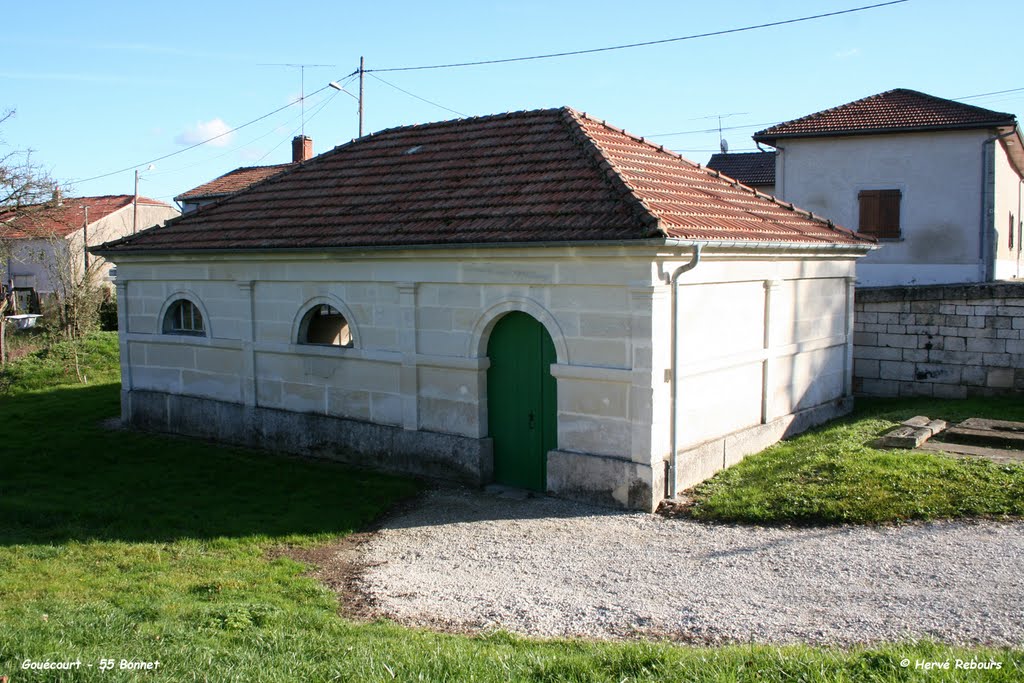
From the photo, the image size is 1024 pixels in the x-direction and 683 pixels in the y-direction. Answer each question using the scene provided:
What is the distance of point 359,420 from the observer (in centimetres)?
1291

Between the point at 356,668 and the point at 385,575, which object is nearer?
the point at 356,668

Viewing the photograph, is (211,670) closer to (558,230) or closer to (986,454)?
(558,230)

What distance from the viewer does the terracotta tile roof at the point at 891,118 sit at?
21.4 m

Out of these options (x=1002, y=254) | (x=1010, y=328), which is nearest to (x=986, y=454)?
(x=1010, y=328)

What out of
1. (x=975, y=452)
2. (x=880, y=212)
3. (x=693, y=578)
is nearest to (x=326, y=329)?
(x=693, y=578)

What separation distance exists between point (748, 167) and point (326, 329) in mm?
26646

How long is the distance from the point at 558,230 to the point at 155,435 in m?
8.88

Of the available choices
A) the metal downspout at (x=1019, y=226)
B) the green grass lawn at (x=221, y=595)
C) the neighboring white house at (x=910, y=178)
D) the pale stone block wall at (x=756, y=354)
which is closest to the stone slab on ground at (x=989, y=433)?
the pale stone block wall at (x=756, y=354)

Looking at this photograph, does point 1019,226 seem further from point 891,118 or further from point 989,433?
point 989,433

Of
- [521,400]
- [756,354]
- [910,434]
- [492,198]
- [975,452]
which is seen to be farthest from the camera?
[756,354]

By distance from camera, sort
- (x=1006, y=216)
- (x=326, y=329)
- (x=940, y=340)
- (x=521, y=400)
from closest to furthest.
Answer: (x=521, y=400) < (x=326, y=329) < (x=940, y=340) < (x=1006, y=216)

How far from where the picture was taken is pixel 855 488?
9.86m

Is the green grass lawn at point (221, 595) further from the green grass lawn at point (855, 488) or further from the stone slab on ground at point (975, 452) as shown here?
the stone slab on ground at point (975, 452)

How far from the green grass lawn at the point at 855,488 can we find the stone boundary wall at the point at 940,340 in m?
4.42
